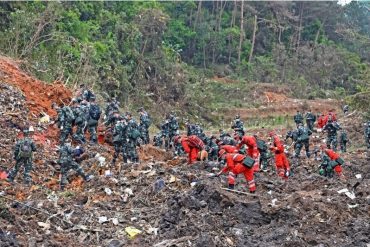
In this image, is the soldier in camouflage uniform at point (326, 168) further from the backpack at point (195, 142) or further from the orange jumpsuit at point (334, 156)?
the backpack at point (195, 142)

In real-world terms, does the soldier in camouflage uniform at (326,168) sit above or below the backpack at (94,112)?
below

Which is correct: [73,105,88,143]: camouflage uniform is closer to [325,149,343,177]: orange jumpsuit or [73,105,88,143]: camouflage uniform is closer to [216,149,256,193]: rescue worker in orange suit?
[216,149,256,193]: rescue worker in orange suit

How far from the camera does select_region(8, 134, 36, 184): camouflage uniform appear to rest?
13.3 m

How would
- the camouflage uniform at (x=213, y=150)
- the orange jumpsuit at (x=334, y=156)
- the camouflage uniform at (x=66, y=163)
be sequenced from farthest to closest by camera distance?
1. the camouflage uniform at (x=213, y=150)
2. the orange jumpsuit at (x=334, y=156)
3. the camouflage uniform at (x=66, y=163)

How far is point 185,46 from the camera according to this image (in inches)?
1900

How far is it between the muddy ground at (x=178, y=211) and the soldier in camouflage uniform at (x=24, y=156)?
42 centimetres

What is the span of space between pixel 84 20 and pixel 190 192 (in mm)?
27272

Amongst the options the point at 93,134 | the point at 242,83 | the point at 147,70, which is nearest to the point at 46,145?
the point at 93,134

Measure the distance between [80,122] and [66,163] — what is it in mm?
3286

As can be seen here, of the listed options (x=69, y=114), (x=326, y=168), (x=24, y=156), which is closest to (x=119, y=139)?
(x=69, y=114)

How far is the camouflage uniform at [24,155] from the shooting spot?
1333cm

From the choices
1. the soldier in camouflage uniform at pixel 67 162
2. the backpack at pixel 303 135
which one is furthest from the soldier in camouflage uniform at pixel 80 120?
the backpack at pixel 303 135

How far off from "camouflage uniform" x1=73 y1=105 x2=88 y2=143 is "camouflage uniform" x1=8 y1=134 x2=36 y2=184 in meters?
3.15

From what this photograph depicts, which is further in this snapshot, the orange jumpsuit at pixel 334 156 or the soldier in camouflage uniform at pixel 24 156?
the orange jumpsuit at pixel 334 156
